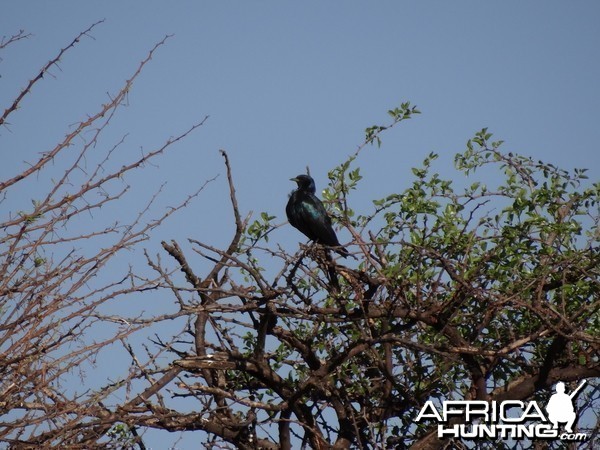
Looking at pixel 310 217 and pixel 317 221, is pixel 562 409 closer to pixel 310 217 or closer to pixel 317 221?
pixel 317 221

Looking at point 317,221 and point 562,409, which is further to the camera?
point 317,221

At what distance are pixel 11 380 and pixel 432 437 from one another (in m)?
3.08

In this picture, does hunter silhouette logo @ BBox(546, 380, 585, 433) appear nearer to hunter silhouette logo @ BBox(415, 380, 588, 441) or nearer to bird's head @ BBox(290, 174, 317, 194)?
hunter silhouette logo @ BBox(415, 380, 588, 441)

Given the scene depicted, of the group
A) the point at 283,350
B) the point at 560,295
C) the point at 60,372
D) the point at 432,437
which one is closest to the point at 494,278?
the point at 560,295

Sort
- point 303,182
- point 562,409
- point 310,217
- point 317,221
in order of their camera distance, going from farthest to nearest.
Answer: point 303,182 < point 310,217 < point 317,221 < point 562,409

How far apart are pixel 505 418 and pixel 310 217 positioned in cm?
284

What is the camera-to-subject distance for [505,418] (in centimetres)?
596

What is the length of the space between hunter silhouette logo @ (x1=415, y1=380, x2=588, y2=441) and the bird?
2.27m

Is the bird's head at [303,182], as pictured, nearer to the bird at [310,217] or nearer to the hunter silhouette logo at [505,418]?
the bird at [310,217]

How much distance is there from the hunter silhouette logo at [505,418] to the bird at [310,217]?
2.27 meters

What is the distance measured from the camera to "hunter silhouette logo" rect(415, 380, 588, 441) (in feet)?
19.1

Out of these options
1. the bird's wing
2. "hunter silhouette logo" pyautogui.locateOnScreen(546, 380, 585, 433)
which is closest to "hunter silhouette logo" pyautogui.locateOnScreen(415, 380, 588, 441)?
"hunter silhouette logo" pyautogui.locateOnScreen(546, 380, 585, 433)

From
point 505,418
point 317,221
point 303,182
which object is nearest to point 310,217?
point 317,221

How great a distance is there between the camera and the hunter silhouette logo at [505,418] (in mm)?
5836
